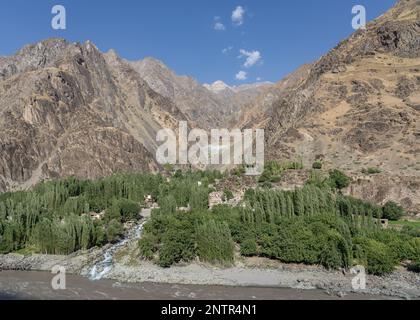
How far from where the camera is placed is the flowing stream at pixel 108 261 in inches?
2425

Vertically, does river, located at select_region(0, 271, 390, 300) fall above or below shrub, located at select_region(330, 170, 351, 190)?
below

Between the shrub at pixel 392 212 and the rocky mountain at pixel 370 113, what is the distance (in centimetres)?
770

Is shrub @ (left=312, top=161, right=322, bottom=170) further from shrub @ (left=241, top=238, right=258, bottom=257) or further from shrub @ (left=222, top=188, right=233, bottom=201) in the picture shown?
shrub @ (left=241, top=238, right=258, bottom=257)

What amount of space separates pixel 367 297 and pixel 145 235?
34651 mm

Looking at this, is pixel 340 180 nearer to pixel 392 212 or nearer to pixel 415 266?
pixel 392 212

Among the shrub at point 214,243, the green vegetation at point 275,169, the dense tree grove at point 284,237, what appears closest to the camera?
the dense tree grove at point 284,237

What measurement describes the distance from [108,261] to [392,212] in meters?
55.2

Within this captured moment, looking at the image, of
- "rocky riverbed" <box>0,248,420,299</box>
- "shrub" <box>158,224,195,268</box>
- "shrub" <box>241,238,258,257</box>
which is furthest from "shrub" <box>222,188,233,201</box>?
"rocky riverbed" <box>0,248,420,299</box>

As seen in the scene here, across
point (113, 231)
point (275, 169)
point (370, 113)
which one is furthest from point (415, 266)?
point (370, 113)

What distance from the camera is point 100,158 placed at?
183500mm

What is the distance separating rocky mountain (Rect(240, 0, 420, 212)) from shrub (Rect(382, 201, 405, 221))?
25.3ft

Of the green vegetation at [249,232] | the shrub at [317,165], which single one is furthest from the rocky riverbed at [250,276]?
the shrub at [317,165]

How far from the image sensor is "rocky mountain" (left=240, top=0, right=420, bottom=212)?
350ft
